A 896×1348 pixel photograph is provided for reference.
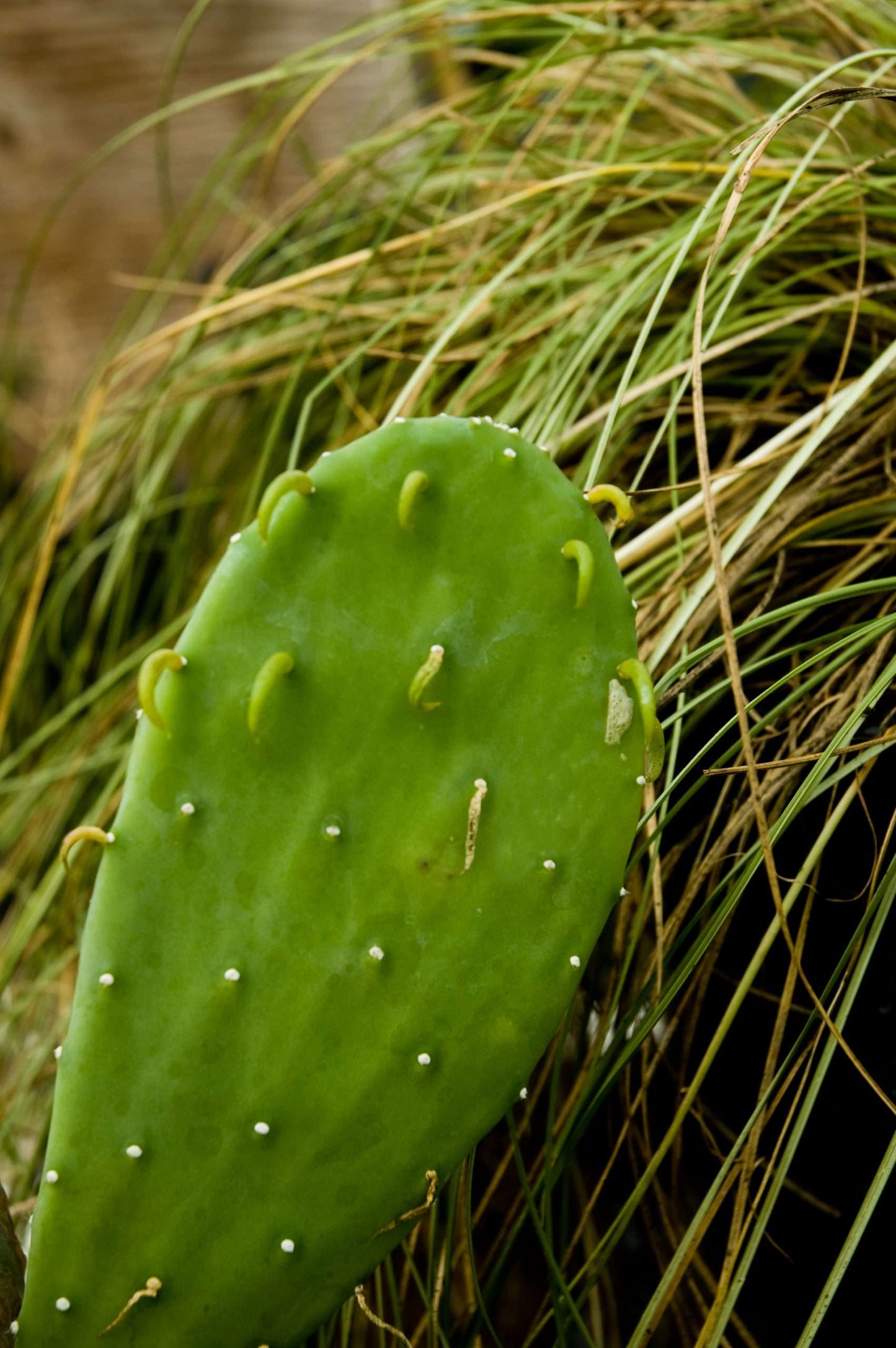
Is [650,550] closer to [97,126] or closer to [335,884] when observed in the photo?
[335,884]

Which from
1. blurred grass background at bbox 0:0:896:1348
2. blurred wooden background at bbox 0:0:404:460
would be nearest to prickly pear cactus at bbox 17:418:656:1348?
blurred grass background at bbox 0:0:896:1348

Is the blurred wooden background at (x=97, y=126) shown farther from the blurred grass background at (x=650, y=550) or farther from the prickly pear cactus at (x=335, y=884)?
the prickly pear cactus at (x=335, y=884)

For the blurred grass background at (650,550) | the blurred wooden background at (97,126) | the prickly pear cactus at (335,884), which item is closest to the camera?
the prickly pear cactus at (335,884)

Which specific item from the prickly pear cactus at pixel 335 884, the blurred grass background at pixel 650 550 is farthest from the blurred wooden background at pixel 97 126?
the prickly pear cactus at pixel 335 884

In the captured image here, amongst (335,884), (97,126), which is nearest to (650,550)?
(335,884)

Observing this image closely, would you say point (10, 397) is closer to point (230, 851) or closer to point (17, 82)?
point (17, 82)

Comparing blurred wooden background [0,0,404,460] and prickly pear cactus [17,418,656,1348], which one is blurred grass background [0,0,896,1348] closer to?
prickly pear cactus [17,418,656,1348]
